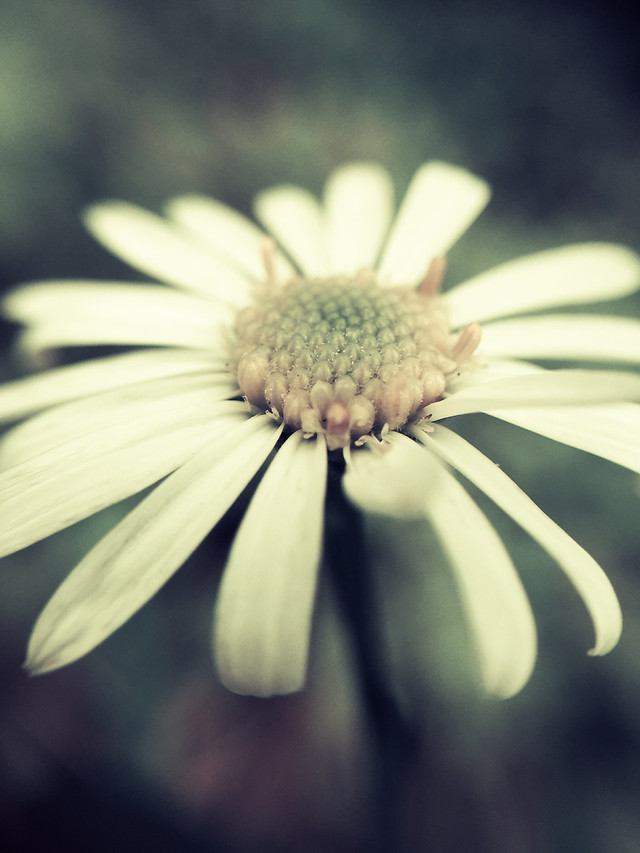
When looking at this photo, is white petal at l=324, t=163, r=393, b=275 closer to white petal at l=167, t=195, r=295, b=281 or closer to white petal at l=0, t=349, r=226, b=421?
white petal at l=167, t=195, r=295, b=281

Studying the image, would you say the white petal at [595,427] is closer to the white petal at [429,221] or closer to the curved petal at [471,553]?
the curved petal at [471,553]

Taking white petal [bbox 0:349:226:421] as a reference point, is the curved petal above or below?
below

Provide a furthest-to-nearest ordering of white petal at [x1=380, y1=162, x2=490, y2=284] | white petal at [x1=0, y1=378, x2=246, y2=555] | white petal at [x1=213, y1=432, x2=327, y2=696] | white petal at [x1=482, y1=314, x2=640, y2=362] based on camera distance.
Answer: white petal at [x1=380, y1=162, x2=490, y2=284] < white petal at [x1=482, y1=314, x2=640, y2=362] < white petal at [x1=0, y1=378, x2=246, y2=555] < white petal at [x1=213, y1=432, x2=327, y2=696]

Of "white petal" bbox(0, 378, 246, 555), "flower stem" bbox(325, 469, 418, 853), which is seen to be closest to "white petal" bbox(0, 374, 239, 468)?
"white petal" bbox(0, 378, 246, 555)

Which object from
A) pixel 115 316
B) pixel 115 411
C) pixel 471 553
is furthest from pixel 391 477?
pixel 115 316

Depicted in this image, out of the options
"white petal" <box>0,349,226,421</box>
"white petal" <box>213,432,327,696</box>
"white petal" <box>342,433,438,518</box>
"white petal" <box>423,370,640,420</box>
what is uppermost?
"white petal" <box>0,349,226,421</box>

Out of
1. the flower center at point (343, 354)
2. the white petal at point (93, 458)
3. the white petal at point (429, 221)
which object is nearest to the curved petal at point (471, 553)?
the flower center at point (343, 354)

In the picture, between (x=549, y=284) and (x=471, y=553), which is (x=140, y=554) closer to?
(x=471, y=553)
